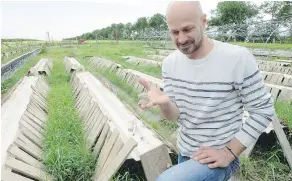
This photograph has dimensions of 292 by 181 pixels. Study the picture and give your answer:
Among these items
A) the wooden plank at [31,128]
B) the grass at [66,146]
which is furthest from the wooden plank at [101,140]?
the wooden plank at [31,128]

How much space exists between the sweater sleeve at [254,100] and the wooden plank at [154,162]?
6.20 feet

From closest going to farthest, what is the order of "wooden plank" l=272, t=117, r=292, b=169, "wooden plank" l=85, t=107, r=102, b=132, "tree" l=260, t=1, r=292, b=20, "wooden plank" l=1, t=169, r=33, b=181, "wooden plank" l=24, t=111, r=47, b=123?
1. "wooden plank" l=1, t=169, r=33, b=181
2. "wooden plank" l=272, t=117, r=292, b=169
3. "wooden plank" l=85, t=107, r=102, b=132
4. "wooden plank" l=24, t=111, r=47, b=123
5. "tree" l=260, t=1, r=292, b=20

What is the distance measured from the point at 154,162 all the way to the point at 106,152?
23.7 inches

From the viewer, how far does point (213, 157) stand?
73.3 inches

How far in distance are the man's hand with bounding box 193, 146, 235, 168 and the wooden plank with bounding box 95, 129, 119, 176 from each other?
1919 mm

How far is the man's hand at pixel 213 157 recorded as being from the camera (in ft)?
6.06

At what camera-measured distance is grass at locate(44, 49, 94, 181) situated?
13.3ft

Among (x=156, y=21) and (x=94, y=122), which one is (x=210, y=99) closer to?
(x=94, y=122)

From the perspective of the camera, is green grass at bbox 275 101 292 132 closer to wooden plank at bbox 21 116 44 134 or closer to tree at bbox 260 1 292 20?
wooden plank at bbox 21 116 44 134

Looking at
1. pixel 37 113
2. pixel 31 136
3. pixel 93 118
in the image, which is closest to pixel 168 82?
pixel 31 136

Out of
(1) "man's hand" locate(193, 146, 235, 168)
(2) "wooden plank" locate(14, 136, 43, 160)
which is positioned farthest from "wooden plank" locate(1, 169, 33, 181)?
(1) "man's hand" locate(193, 146, 235, 168)

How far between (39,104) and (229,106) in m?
6.16

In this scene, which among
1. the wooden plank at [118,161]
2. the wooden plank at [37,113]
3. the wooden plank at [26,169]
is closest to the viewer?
the wooden plank at [118,161]

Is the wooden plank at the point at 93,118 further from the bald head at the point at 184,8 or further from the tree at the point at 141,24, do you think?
the tree at the point at 141,24
